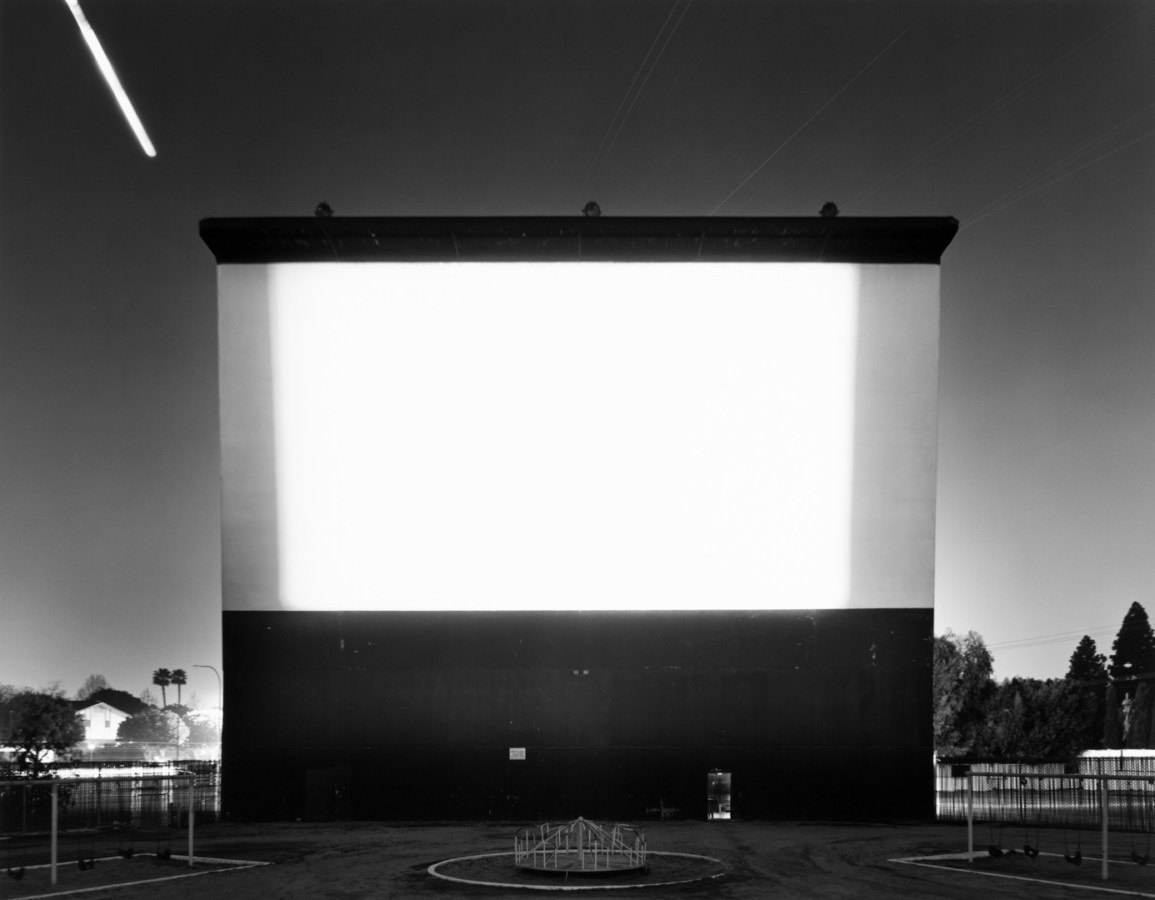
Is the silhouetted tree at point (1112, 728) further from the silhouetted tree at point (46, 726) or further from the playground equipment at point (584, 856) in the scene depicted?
the silhouetted tree at point (46, 726)

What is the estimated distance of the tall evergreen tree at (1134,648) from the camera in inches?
4518

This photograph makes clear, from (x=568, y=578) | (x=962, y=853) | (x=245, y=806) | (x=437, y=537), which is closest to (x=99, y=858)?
(x=245, y=806)

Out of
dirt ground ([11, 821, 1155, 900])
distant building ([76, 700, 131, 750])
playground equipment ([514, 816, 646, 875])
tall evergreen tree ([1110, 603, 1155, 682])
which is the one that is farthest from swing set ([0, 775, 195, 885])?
distant building ([76, 700, 131, 750])

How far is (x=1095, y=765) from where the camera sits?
189 ft

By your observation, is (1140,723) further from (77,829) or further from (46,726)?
(77,829)

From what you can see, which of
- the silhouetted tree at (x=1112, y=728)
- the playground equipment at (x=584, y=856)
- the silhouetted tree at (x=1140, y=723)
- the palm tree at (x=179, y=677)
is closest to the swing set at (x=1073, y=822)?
the playground equipment at (x=584, y=856)

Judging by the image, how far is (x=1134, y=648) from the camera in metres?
118

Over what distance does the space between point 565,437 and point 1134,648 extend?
109 metres

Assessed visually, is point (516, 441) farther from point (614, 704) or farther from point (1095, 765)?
point (1095, 765)

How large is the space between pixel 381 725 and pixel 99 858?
9237 millimetres

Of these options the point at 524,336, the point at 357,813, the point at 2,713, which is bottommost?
the point at 2,713

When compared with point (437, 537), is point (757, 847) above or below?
below

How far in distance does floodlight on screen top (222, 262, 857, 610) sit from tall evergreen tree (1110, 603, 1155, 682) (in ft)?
326

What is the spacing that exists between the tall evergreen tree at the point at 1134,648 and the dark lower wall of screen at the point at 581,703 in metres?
96.5
